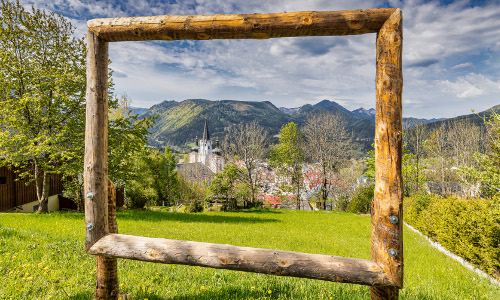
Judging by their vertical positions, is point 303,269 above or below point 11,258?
above

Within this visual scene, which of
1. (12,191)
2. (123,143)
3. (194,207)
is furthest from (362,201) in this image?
(12,191)

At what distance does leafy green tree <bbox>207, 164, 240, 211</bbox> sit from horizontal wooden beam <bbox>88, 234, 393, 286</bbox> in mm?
21292

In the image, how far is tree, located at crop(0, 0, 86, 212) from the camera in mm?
12259

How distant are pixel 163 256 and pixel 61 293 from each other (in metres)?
1.94

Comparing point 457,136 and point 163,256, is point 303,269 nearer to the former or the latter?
point 163,256

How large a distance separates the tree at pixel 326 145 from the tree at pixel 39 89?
25.7 meters

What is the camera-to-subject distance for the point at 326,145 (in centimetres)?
3080

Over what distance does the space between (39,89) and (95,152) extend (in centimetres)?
1455

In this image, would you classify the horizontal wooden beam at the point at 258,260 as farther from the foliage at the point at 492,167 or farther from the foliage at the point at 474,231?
the foliage at the point at 474,231

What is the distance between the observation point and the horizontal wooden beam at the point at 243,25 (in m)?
2.77

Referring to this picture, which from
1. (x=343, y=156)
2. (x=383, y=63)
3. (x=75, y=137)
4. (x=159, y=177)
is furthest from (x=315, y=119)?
(x=383, y=63)

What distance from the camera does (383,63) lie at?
2.70 m

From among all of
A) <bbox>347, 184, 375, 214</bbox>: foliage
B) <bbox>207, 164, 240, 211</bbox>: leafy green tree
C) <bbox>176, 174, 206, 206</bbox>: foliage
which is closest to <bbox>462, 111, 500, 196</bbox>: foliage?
<bbox>207, 164, 240, 211</bbox>: leafy green tree

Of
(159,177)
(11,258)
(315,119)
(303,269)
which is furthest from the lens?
(315,119)
